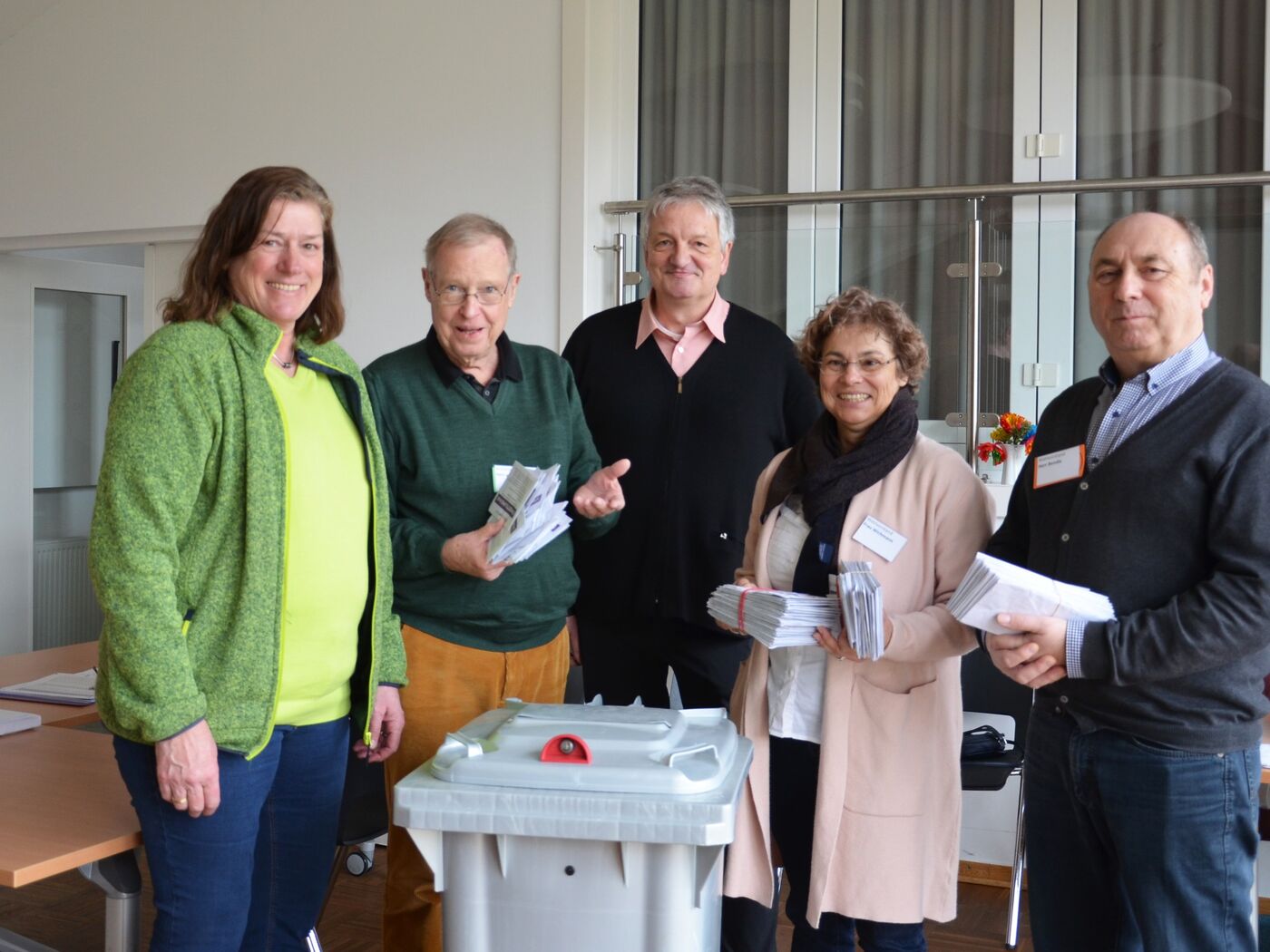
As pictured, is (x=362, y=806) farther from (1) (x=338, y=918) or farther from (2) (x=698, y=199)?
(2) (x=698, y=199)

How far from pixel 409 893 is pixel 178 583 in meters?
1.00

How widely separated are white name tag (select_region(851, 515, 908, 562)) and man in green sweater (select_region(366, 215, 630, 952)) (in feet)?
1.59

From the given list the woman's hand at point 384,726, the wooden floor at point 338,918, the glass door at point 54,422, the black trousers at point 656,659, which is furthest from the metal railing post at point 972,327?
the glass door at point 54,422

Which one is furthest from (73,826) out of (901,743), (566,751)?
(901,743)

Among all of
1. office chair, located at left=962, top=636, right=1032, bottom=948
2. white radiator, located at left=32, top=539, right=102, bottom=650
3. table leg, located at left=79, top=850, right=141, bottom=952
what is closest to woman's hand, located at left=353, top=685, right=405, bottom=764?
table leg, located at left=79, top=850, right=141, bottom=952

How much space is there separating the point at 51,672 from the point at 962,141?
12.2 ft

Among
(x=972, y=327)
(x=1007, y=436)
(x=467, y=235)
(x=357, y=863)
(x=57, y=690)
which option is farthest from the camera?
(x=972, y=327)

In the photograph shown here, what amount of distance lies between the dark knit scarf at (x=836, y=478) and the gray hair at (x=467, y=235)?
745 mm

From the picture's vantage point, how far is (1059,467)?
2.00 meters

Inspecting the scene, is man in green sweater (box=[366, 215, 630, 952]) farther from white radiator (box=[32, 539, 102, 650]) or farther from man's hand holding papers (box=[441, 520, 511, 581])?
white radiator (box=[32, 539, 102, 650])

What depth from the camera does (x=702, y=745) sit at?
1825 mm

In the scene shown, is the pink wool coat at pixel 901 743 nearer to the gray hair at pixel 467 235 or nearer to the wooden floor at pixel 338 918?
the gray hair at pixel 467 235

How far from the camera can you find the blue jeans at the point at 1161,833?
1797 millimetres

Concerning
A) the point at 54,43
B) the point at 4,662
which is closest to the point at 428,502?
the point at 4,662
